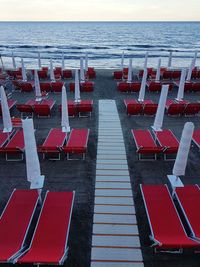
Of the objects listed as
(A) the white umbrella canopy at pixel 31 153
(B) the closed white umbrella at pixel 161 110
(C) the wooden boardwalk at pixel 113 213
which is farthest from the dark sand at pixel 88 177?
(A) the white umbrella canopy at pixel 31 153

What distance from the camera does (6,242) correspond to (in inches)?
243

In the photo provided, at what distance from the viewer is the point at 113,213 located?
24.7 ft

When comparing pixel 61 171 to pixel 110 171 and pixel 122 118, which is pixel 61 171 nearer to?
pixel 110 171

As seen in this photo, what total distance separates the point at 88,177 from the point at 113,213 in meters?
1.97

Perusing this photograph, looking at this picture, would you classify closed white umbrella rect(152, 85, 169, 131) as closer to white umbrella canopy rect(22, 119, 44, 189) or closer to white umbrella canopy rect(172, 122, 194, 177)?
white umbrella canopy rect(172, 122, 194, 177)

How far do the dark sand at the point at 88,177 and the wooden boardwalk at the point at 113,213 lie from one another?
171 mm

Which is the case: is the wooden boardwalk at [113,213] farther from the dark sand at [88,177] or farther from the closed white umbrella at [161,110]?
the closed white umbrella at [161,110]

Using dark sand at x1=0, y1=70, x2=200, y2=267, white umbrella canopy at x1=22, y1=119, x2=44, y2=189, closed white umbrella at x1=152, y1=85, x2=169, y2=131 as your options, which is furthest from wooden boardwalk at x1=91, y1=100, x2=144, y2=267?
white umbrella canopy at x1=22, y1=119, x2=44, y2=189

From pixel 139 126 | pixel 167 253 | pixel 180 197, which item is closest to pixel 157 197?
pixel 180 197

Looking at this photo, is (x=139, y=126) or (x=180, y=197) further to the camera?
(x=139, y=126)

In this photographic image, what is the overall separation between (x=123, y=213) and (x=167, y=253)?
5.30 feet

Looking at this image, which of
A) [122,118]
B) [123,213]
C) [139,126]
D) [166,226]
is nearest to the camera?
[166,226]

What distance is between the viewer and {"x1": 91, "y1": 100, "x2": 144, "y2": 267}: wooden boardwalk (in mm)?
6223

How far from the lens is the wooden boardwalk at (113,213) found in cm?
622
